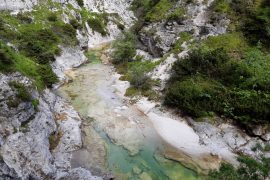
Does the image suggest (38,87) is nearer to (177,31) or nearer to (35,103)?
(35,103)

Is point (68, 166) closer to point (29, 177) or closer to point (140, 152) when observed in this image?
point (29, 177)

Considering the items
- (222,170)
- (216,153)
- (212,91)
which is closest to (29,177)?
(222,170)

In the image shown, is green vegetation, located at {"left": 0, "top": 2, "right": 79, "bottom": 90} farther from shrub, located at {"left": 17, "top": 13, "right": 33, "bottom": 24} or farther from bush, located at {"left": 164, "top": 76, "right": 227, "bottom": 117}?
bush, located at {"left": 164, "top": 76, "right": 227, "bottom": 117}

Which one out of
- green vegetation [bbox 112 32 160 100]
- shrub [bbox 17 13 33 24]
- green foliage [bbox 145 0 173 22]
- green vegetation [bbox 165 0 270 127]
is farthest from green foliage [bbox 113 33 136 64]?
shrub [bbox 17 13 33 24]

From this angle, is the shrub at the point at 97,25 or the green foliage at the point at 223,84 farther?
the shrub at the point at 97,25

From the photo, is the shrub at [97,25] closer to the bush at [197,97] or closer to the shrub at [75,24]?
the shrub at [75,24]

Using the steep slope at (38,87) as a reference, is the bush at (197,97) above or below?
below

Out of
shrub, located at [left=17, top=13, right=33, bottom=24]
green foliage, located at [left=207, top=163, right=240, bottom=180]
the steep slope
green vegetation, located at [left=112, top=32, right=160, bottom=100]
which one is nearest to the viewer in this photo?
green foliage, located at [left=207, top=163, right=240, bottom=180]

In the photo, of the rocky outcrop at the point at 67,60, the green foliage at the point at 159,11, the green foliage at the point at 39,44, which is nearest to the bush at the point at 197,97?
the rocky outcrop at the point at 67,60

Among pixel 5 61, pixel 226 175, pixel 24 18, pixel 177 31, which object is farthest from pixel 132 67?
pixel 226 175

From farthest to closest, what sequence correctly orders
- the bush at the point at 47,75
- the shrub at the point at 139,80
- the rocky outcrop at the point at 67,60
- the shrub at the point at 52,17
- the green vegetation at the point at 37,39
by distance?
1. the shrub at the point at 52,17
2. the rocky outcrop at the point at 67,60
3. the shrub at the point at 139,80
4. the bush at the point at 47,75
5. the green vegetation at the point at 37,39

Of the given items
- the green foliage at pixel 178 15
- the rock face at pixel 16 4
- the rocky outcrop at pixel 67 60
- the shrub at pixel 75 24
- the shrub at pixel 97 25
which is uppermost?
the rock face at pixel 16 4
